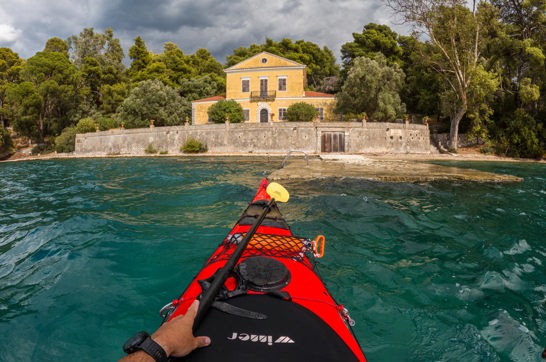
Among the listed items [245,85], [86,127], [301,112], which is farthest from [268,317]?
[86,127]

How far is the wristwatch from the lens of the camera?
1208 millimetres

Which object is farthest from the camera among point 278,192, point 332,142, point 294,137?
point 294,137

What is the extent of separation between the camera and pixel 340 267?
3803mm

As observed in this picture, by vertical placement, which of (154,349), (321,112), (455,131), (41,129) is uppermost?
(321,112)

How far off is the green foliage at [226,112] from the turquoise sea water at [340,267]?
68.5ft

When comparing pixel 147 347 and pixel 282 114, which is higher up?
pixel 282 114

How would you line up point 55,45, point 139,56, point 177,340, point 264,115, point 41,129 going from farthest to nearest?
point 55,45, point 139,56, point 41,129, point 264,115, point 177,340

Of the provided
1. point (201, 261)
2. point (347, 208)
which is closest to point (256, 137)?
point (347, 208)

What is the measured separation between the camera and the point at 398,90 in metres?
28.0

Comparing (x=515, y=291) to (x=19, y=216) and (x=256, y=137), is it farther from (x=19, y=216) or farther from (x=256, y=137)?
(x=256, y=137)

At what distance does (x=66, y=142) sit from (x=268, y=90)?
21.3 metres

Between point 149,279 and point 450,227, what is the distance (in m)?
4.97

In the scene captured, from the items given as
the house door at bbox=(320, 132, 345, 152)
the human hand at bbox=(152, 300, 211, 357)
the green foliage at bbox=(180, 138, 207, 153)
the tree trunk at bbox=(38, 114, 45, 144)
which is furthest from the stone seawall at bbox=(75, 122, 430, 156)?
the human hand at bbox=(152, 300, 211, 357)

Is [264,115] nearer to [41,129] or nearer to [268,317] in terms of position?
[41,129]
